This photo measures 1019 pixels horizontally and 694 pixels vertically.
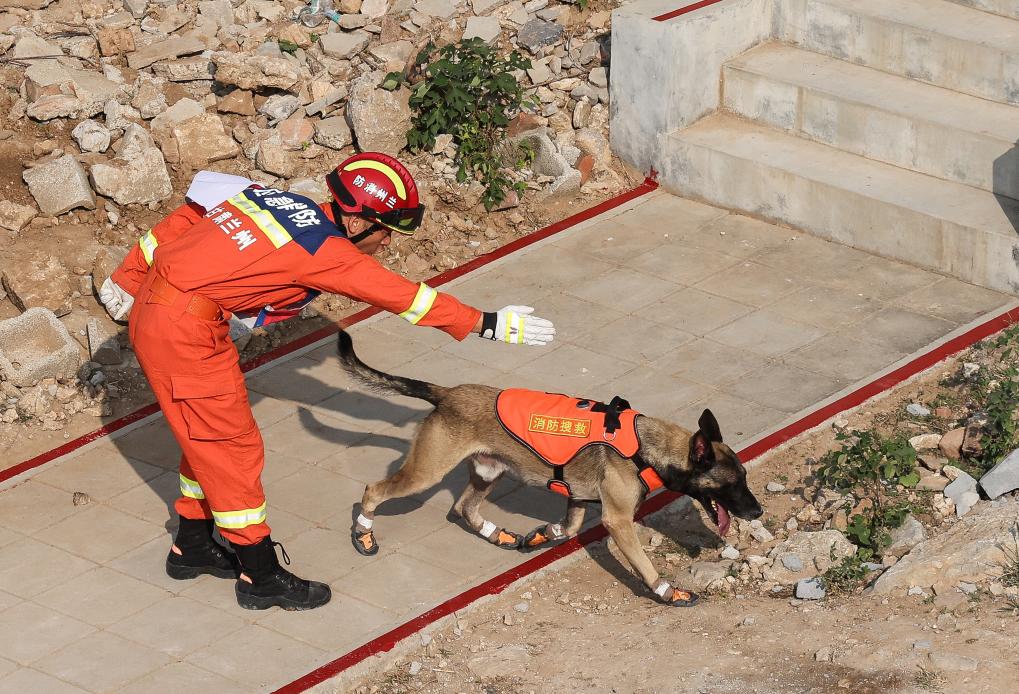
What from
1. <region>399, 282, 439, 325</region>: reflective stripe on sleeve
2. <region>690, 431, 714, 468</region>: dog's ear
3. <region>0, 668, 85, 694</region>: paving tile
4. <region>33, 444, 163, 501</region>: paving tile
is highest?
<region>399, 282, 439, 325</region>: reflective stripe on sleeve

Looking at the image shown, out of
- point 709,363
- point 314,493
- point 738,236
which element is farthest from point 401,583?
point 738,236

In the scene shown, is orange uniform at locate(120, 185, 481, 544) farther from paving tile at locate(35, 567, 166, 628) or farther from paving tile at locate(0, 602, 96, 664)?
paving tile at locate(0, 602, 96, 664)

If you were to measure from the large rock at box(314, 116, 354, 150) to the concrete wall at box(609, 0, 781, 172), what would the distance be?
2334 millimetres

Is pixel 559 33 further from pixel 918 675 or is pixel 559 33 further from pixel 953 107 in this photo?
pixel 918 675

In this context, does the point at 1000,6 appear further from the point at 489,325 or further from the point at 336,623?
the point at 336,623

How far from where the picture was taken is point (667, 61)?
1306cm

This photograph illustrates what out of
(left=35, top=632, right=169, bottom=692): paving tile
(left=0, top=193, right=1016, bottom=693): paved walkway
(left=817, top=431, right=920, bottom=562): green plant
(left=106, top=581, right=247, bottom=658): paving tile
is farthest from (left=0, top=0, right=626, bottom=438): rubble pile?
(left=817, top=431, right=920, bottom=562): green plant

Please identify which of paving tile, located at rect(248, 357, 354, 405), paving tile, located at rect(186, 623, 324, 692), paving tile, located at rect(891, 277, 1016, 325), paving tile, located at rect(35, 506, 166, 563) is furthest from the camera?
paving tile, located at rect(891, 277, 1016, 325)

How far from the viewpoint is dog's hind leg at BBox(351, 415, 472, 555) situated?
841 centimetres

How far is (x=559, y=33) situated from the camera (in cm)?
1432

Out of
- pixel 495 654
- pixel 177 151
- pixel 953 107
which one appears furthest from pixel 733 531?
pixel 177 151

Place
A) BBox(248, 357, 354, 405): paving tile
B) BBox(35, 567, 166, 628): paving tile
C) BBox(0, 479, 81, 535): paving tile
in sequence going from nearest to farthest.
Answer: BBox(35, 567, 166, 628): paving tile, BBox(0, 479, 81, 535): paving tile, BBox(248, 357, 354, 405): paving tile

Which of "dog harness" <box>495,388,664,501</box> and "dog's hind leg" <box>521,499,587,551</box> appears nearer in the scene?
"dog harness" <box>495,388,664,501</box>

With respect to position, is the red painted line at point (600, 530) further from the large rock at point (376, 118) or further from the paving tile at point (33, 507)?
the large rock at point (376, 118)
